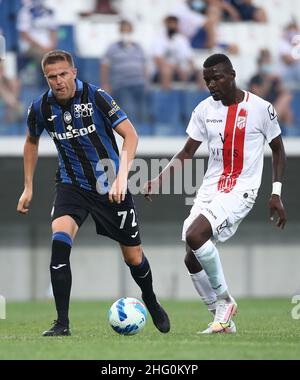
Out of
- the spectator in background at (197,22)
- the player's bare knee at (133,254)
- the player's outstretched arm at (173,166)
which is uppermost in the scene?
the spectator in background at (197,22)

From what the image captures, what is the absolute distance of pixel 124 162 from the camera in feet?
25.4

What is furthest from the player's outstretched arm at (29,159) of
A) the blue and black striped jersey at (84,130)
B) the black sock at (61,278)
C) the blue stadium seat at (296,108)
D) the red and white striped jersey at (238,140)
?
the blue stadium seat at (296,108)

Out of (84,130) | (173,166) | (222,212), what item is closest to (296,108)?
(173,166)

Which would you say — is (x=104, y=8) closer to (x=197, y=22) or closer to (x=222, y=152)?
(x=197, y=22)

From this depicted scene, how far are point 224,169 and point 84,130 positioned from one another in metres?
1.25

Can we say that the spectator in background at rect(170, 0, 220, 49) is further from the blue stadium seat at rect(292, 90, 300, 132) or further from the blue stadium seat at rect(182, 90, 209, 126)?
the blue stadium seat at rect(292, 90, 300, 132)

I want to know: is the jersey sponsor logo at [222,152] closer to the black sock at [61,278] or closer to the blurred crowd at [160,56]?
the black sock at [61,278]

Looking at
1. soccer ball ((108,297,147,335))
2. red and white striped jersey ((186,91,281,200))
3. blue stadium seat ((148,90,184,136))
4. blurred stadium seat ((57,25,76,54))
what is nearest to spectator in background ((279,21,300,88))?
blue stadium seat ((148,90,184,136))

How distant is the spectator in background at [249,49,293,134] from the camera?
18.1 metres

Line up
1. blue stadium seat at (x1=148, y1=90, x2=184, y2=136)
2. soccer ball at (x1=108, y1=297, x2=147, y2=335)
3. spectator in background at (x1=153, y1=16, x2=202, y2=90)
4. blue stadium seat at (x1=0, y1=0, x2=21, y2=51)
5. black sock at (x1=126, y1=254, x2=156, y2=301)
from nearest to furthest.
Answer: soccer ball at (x1=108, y1=297, x2=147, y2=335) < black sock at (x1=126, y1=254, x2=156, y2=301) < blue stadium seat at (x1=0, y1=0, x2=21, y2=51) < blue stadium seat at (x1=148, y1=90, x2=184, y2=136) < spectator in background at (x1=153, y1=16, x2=202, y2=90)

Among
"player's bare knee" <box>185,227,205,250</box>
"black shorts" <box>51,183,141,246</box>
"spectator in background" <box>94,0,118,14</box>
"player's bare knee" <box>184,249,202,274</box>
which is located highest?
"spectator in background" <box>94,0,118,14</box>

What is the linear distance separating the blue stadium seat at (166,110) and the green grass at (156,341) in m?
6.61

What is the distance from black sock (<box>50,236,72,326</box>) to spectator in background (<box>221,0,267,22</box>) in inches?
496

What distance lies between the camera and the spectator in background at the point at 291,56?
18.6 meters
